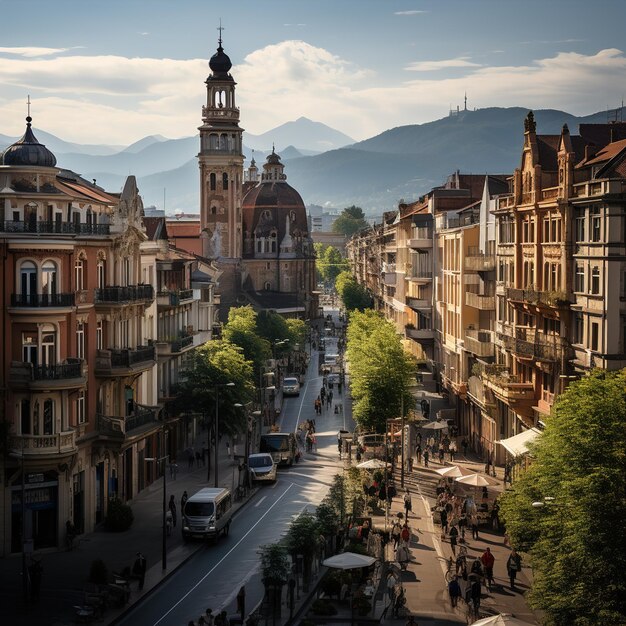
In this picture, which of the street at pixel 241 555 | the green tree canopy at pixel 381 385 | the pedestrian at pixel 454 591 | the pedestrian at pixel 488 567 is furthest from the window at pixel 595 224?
the green tree canopy at pixel 381 385

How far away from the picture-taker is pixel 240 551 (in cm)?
5397

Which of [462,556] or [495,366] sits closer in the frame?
[462,556]

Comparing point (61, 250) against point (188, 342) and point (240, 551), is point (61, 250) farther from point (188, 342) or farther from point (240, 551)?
point (188, 342)

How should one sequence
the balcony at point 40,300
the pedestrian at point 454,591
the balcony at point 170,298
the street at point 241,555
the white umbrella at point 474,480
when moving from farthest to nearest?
1. the balcony at point 170,298
2. the white umbrella at point 474,480
3. the balcony at point 40,300
4. the street at point 241,555
5. the pedestrian at point 454,591

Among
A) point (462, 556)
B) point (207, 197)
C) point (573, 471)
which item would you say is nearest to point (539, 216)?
point (462, 556)

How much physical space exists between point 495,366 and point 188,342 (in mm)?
22991

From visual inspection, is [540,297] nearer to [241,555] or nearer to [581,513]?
[241,555]

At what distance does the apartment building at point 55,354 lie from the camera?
52.7 meters

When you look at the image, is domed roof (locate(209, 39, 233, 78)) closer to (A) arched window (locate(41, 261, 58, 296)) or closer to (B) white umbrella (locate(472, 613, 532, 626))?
(A) arched window (locate(41, 261, 58, 296))

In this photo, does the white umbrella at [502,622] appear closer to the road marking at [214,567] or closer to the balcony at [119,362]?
the road marking at [214,567]

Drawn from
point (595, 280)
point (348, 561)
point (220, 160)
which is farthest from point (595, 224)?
point (220, 160)

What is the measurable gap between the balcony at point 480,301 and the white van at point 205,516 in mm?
29401

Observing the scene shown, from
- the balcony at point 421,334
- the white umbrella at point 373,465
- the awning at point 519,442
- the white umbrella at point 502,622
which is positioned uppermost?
the balcony at point 421,334

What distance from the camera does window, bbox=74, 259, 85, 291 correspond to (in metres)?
56.9
